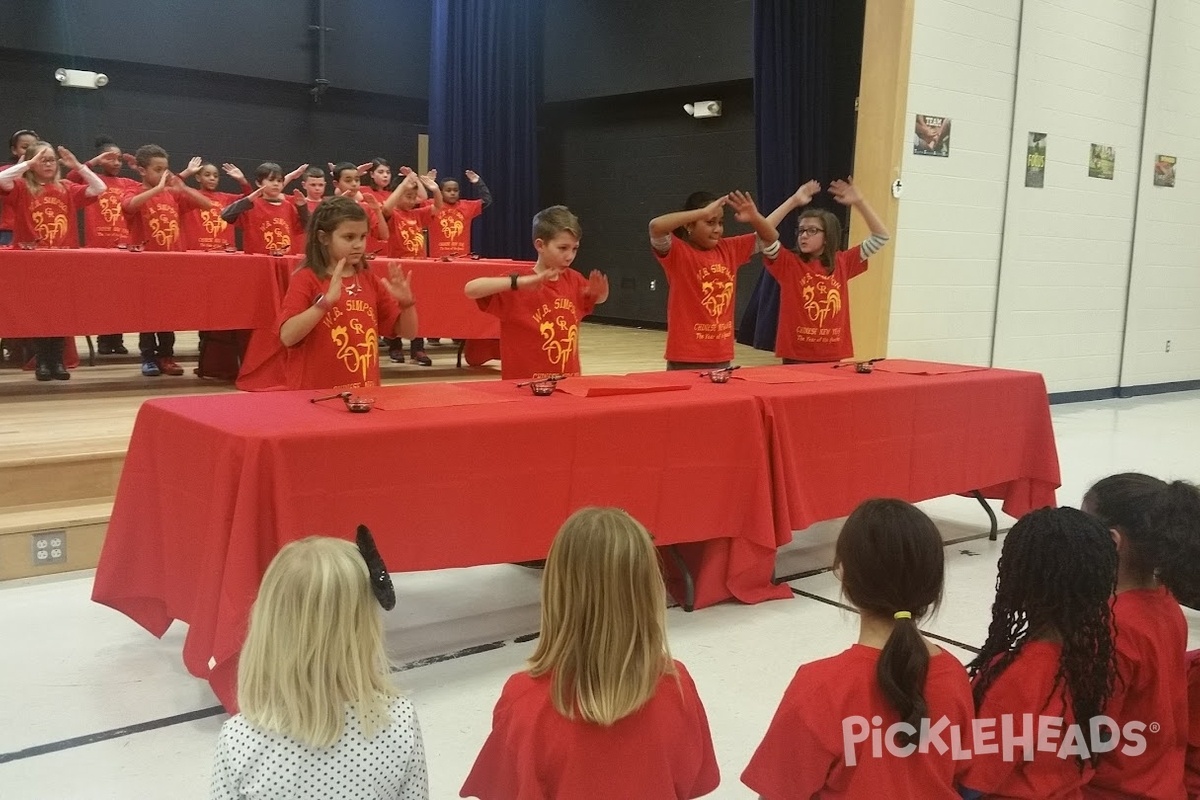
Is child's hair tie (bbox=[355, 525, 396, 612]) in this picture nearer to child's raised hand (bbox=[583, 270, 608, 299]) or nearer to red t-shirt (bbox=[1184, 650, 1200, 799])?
red t-shirt (bbox=[1184, 650, 1200, 799])

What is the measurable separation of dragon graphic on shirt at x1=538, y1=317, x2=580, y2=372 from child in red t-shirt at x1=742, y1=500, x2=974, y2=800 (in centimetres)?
216

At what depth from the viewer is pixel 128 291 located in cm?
522

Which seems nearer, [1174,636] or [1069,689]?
[1069,689]

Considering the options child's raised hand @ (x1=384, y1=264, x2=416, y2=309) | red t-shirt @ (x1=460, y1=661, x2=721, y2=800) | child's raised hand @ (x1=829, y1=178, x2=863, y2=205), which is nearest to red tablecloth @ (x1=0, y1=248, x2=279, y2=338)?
child's raised hand @ (x1=384, y1=264, x2=416, y2=309)

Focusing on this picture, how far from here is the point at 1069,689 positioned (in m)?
1.67

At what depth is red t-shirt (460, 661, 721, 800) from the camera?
57.4 inches

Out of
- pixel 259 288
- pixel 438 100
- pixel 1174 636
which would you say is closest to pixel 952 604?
pixel 1174 636

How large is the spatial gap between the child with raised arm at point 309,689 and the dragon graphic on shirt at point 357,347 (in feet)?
6.90

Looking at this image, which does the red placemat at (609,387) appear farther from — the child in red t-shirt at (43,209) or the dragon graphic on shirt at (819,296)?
the child in red t-shirt at (43,209)

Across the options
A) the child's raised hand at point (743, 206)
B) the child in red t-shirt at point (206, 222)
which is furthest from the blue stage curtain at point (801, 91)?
the child's raised hand at point (743, 206)

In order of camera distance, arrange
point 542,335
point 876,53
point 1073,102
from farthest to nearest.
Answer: point 1073,102 → point 876,53 → point 542,335

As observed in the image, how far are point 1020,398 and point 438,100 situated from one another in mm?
7726

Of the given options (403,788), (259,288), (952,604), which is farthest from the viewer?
(259,288)

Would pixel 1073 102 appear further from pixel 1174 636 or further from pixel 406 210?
pixel 1174 636
